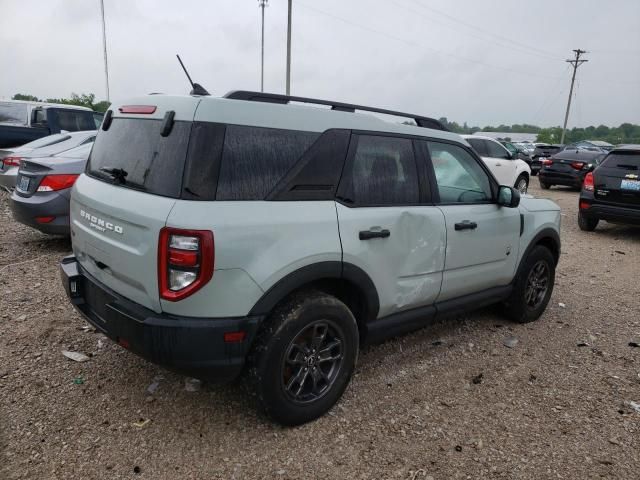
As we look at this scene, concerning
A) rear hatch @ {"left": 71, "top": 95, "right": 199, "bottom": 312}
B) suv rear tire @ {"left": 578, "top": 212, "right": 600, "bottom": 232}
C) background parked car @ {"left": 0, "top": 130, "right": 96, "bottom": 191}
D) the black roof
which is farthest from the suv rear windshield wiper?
the black roof

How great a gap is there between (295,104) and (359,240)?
87cm

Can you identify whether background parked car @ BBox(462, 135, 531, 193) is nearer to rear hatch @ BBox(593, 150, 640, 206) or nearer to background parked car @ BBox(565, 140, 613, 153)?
background parked car @ BBox(565, 140, 613, 153)

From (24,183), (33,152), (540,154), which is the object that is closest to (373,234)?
(24,183)

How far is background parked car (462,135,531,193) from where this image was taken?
1242cm

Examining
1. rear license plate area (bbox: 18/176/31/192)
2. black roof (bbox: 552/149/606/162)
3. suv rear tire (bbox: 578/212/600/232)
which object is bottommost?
suv rear tire (bbox: 578/212/600/232)

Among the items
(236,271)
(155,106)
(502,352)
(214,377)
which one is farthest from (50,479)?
(502,352)

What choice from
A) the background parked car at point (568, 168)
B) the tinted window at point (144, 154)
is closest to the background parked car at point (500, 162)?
the background parked car at point (568, 168)

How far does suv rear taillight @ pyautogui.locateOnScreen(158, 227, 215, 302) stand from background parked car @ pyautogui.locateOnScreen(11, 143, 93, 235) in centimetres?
387

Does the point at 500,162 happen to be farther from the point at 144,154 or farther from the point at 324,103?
the point at 144,154

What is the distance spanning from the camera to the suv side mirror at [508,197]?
3.76 metres

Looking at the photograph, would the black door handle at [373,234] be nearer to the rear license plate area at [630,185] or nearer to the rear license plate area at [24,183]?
the rear license plate area at [24,183]

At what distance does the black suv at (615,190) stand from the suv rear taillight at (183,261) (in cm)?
787

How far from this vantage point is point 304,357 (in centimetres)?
273

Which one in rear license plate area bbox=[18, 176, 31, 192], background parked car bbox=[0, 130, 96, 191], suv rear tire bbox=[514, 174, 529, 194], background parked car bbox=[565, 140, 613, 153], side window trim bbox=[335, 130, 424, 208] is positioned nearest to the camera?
side window trim bbox=[335, 130, 424, 208]
